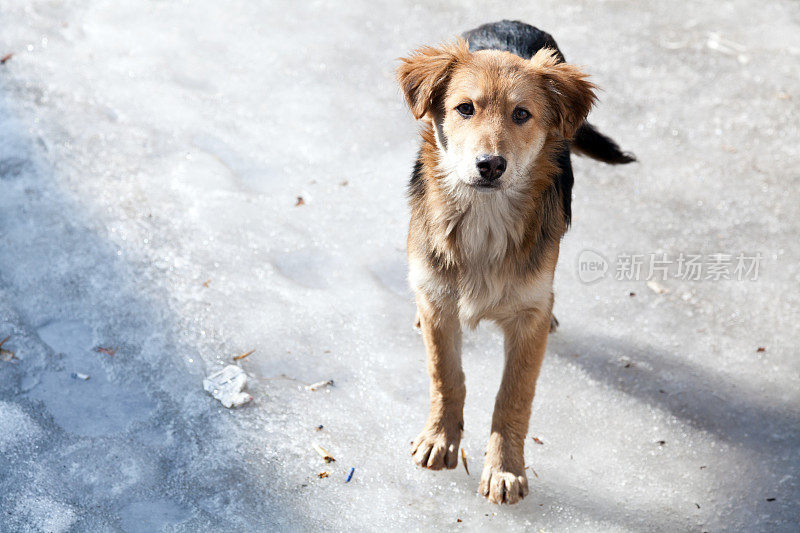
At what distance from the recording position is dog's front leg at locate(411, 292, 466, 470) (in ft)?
10.3

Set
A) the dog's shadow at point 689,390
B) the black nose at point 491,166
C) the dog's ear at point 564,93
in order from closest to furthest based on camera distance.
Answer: the black nose at point 491,166 → the dog's ear at point 564,93 → the dog's shadow at point 689,390

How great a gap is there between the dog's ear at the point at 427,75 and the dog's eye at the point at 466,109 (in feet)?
0.51

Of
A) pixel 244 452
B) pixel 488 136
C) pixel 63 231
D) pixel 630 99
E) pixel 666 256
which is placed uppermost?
pixel 488 136

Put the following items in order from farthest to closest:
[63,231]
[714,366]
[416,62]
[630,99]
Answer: [630,99] < [63,231] < [714,366] < [416,62]

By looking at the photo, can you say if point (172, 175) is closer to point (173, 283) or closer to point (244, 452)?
point (173, 283)

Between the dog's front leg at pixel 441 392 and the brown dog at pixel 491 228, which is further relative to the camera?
the dog's front leg at pixel 441 392

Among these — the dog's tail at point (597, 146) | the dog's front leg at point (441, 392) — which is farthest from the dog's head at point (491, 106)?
the dog's tail at point (597, 146)

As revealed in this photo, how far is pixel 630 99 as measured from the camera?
5.40m

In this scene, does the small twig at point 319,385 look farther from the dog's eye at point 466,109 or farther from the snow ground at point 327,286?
the dog's eye at point 466,109

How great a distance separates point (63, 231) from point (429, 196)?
2054 mm

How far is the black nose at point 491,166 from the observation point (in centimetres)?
270

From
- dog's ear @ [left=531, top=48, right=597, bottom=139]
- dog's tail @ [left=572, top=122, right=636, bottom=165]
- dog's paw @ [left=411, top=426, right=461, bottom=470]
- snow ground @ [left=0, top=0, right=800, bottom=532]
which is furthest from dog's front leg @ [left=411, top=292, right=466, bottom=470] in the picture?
dog's tail @ [left=572, top=122, right=636, bottom=165]

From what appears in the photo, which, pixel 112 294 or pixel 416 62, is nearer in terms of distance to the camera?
pixel 416 62

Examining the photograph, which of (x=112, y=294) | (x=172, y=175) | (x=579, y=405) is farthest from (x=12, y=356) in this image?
(x=579, y=405)
